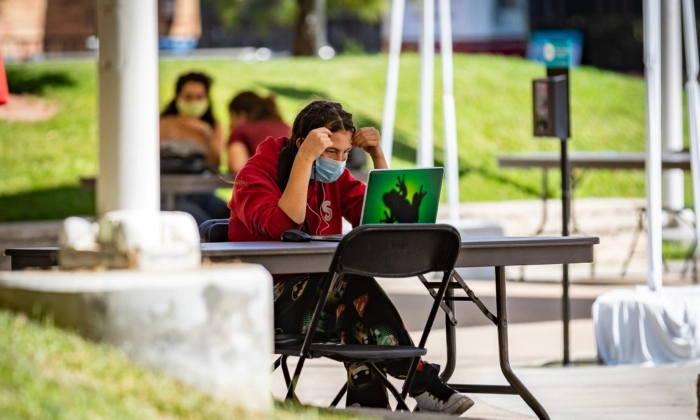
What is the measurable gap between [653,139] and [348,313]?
8.70 ft

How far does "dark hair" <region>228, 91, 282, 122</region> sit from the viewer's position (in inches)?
355

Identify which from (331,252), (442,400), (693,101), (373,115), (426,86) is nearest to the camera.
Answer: (331,252)

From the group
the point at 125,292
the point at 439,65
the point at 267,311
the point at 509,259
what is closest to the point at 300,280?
the point at 509,259

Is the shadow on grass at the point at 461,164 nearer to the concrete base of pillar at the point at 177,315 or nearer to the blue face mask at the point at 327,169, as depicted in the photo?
the blue face mask at the point at 327,169

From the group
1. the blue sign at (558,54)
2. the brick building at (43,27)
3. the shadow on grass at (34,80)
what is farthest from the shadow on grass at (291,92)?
the blue sign at (558,54)

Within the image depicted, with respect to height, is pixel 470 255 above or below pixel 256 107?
below

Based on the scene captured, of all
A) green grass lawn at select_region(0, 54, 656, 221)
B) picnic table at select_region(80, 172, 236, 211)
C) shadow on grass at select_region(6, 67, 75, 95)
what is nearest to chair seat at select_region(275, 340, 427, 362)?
picnic table at select_region(80, 172, 236, 211)

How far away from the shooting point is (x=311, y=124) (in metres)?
4.74

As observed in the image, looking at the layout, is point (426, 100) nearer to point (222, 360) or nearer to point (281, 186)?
point (281, 186)

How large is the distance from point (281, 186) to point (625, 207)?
360 inches

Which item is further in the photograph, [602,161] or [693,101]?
[602,161]

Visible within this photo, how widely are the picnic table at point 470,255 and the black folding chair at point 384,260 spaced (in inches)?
3.5

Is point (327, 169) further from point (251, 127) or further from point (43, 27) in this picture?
point (43, 27)

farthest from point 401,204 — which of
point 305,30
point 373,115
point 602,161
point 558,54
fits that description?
point 305,30
